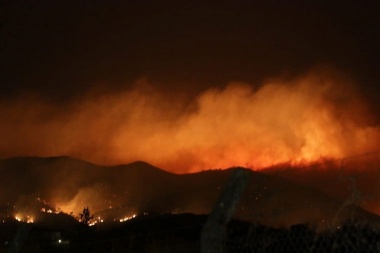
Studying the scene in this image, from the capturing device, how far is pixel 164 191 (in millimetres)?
160375

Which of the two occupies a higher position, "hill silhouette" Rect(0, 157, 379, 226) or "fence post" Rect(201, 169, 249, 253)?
"hill silhouette" Rect(0, 157, 379, 226)

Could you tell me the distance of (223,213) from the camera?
19.2 ft

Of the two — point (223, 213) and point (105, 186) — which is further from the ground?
point (105, 186)

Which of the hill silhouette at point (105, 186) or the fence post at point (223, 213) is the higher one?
the hill silhouette at point (105, 186)

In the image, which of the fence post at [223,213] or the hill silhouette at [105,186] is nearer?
the fence post at [223,213]

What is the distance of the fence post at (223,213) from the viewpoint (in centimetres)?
582

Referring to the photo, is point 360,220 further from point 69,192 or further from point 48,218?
point 69,192

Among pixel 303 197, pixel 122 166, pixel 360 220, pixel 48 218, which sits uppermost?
pixel 122 166

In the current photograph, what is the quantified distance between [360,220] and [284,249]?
0.86 metres

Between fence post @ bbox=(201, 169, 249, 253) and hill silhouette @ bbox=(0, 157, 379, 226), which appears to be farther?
hill silhouette @ bbox=(0, 157, 379, 226)

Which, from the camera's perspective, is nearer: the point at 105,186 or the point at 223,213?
the point at 223,213

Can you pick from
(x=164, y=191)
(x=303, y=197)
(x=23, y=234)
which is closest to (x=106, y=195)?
(x=164, y=191)

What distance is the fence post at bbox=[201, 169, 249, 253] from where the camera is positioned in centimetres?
582

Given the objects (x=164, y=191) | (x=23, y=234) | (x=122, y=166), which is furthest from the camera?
(x=122, y=166)
